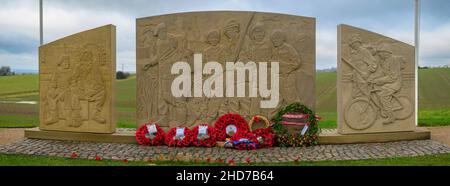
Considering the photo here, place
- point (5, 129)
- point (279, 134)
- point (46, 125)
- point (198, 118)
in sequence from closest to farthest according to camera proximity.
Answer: point (279, 134) → point (198, 118) → point (46, 125) → point (5, 129)

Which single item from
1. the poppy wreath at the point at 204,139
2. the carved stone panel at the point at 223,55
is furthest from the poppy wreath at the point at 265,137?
the poppy wreath at the point at 204,139

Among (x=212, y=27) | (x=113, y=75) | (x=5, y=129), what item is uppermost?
(x=212, y=27)

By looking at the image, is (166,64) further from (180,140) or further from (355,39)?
(355,39)

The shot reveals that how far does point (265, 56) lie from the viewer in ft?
31.3

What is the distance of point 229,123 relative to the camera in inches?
370

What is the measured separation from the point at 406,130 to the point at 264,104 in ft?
13.7

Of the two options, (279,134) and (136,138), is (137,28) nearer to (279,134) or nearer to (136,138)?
(136,138)

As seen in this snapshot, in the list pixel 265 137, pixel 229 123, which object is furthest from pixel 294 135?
pixel 229 123

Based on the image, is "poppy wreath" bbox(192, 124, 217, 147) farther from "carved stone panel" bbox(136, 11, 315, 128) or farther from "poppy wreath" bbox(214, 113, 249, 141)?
"carved stone panel" bbox(136, 11, 315, 128)

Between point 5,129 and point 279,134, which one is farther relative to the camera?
point 5,129

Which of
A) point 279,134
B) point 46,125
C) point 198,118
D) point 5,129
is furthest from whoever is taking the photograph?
point 5,129

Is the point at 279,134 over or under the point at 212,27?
under

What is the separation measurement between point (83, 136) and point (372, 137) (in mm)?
7936

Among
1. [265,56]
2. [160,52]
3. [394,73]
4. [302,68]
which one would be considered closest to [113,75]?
[160,52]
